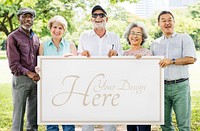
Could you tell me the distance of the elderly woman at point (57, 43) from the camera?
4.45m

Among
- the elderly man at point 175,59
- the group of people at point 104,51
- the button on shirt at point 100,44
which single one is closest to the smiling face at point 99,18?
the group of people at point 104,51

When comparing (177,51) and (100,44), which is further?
(100,44)

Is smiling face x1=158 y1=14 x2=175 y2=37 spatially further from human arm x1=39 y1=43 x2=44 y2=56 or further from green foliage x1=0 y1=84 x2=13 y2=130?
green foliage x1=0 y1=84 x2=13 y2=130

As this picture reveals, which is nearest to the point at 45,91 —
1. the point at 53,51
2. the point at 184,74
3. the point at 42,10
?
the point at 53,51

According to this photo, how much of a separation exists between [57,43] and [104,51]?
0.59 meters

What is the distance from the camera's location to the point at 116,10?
789 inches

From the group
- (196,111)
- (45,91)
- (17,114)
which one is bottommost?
(196,111)

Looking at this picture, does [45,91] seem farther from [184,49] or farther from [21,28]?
[184,49]

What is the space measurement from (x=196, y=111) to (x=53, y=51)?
5690mm

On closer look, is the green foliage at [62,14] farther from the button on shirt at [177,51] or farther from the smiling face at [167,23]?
the button on shirt at [177,51]

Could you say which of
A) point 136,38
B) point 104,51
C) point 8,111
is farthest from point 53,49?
point 8,111

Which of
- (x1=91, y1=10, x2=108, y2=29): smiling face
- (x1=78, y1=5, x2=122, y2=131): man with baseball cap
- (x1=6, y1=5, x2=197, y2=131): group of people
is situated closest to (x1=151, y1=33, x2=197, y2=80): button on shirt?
(x1=6, y1=5, x2=197, y2=131): group of people

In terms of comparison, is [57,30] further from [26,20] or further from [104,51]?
[104,51]

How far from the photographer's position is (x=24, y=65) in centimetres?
460
